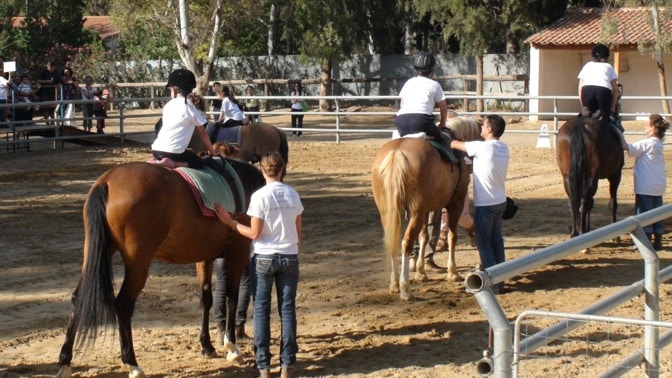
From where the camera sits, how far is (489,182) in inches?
360

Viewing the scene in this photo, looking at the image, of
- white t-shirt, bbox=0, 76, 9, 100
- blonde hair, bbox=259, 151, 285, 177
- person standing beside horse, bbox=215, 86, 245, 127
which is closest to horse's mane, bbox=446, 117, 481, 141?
blonde hair, bbox=259, 151, 285, 177

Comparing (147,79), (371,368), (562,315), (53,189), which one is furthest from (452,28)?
(562,315)

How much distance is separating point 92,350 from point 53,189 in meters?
10.1

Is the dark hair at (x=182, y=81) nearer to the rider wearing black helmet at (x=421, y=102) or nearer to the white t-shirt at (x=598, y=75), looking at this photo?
the rider wearing black helmet at (x=421, y=102)

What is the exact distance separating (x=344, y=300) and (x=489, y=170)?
1.88 metres

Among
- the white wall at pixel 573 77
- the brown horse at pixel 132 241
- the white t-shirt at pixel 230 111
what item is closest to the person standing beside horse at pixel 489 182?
the brown horse at pixel 132 241

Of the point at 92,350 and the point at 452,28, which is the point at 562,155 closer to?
the point at 92,350

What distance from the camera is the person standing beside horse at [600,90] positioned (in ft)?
40.9

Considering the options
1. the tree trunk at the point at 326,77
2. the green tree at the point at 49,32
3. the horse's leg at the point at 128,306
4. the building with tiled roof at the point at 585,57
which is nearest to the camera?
the horse's leg at the point at 128,306

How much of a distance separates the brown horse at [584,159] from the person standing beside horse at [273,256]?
6042 millimetres

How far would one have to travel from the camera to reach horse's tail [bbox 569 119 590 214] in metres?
11.8

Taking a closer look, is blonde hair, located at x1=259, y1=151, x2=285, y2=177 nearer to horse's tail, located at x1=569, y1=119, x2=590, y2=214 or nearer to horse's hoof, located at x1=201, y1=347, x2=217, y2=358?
horse's hoof, located at x1=201, y1=347, x2=217, y2=358

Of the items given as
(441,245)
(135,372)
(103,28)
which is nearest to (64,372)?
(135,372)

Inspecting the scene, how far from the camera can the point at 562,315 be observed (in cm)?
377
